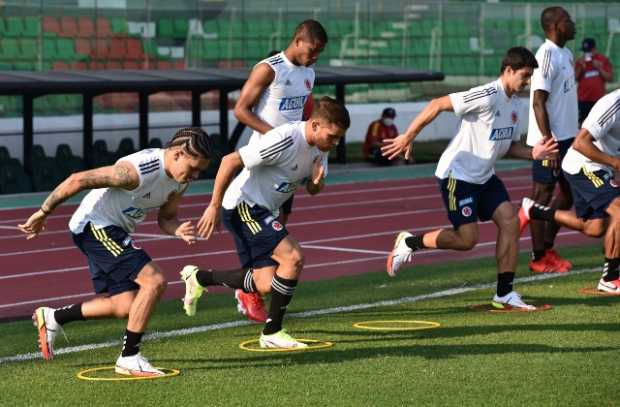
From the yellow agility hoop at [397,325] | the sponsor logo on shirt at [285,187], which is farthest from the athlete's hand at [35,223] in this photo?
the yellow agility hoop at [397,325]

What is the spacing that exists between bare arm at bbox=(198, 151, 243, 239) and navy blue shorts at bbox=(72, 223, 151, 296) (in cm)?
43

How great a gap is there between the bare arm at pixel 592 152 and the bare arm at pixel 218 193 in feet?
11.0

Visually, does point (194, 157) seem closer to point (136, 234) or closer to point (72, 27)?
point (136, 234)

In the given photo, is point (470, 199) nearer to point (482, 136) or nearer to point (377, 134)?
point (482, 136)

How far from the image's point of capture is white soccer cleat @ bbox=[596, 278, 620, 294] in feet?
37.5

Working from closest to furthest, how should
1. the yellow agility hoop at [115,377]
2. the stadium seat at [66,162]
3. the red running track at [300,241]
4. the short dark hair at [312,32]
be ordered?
the yellow agility hoop at [115,377] → the short dark hair at [312,32] → the red running track at [300,241] → the stadium seat at [66,162]

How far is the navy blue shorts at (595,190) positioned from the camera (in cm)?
1161

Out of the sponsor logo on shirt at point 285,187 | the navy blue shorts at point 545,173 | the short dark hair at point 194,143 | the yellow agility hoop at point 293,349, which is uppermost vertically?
the short dark hair at point 194,143

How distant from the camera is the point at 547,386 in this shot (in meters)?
7.86

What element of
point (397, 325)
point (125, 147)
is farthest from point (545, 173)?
point (125, 147)

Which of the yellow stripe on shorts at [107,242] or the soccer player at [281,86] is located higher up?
the soccer player at [281,86]

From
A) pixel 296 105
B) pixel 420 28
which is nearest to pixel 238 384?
pixel 296 105

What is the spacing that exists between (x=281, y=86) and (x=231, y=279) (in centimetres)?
193

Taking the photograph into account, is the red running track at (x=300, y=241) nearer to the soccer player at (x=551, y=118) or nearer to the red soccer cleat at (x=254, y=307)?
the soccer player at (x=551, y=118)
